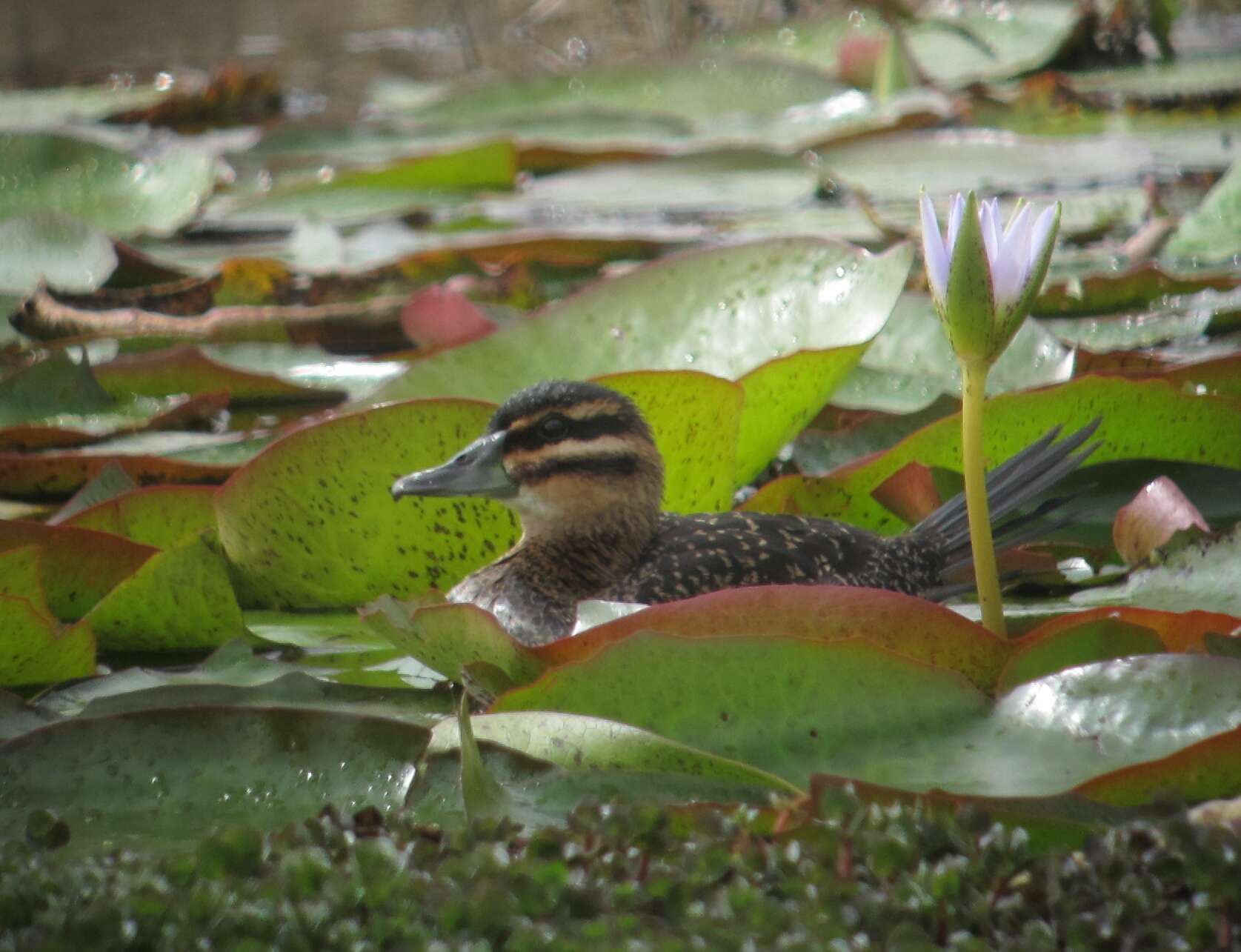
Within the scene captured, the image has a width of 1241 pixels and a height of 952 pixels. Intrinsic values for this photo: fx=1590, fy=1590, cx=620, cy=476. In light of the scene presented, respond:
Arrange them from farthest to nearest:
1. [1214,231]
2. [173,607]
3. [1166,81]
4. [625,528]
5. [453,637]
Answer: [1166,81] → [1214,231] → [625,528] → [173,607] → [453,637]

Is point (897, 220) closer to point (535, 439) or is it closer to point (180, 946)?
point (535, 439)

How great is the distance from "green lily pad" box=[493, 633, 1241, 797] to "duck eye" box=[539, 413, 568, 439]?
2.46 ft

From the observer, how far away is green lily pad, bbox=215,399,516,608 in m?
2.67

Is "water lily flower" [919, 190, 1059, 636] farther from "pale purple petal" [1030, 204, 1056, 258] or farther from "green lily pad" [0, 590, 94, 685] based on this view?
"green lily pad" [0, 590, 94, 685]

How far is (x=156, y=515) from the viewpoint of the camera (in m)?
2.83

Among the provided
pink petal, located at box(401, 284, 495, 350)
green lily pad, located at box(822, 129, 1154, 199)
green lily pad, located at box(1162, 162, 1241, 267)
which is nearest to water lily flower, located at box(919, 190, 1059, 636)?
pink petal, located at box(401, 284, 495, 350)

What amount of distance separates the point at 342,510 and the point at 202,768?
711 millimetres

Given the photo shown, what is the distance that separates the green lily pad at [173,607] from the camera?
2.54 metres

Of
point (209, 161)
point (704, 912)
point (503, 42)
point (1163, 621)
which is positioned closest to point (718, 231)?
point (209, 161)

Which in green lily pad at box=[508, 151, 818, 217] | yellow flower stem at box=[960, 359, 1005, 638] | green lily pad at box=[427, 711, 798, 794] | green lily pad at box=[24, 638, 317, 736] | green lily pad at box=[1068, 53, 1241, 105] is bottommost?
green lily pad at box=[508, 151, 818, 217]

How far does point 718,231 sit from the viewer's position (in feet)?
16.6

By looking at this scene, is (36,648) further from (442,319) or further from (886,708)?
(442,319)

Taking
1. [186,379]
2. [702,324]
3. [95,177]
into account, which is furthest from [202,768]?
[95,177]

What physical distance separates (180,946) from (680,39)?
29.6 ft
